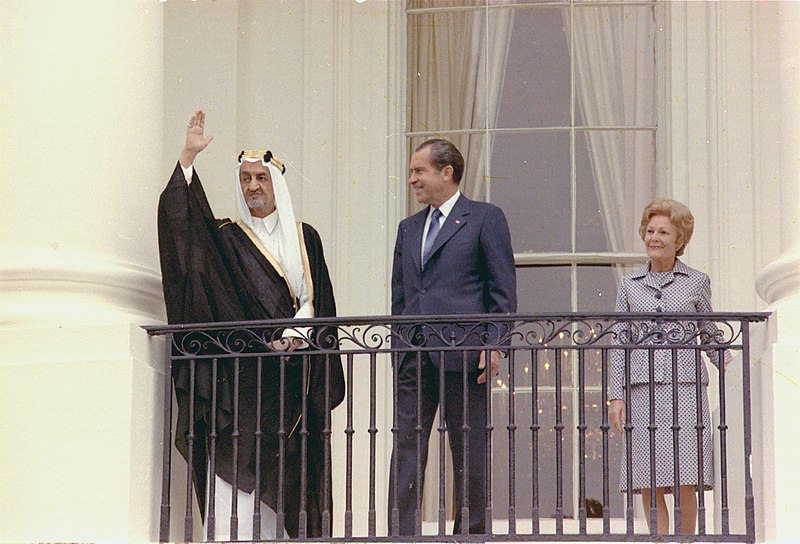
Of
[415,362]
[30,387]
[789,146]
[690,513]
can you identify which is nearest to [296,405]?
[415,362]

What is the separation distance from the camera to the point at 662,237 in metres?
7.71

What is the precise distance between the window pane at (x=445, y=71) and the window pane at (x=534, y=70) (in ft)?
0.32

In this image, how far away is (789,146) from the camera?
7.72 metres

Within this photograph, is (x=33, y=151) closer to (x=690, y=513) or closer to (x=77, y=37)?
(x=77, y=37)

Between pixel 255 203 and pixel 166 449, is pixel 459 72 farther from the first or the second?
pixel 166 449

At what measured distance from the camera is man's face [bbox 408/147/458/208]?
25.8 feet

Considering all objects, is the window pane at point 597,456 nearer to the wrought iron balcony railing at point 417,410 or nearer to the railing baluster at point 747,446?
the wrought iron balcony railing at point 417,410

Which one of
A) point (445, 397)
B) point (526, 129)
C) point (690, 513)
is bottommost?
point (690, 513)

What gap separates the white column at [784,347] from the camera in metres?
7.20

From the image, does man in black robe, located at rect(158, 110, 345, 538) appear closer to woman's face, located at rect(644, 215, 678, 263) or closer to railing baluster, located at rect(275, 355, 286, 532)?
railing baluster, located at rect(275, 355, 286, 532)

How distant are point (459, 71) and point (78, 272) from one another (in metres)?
2.84

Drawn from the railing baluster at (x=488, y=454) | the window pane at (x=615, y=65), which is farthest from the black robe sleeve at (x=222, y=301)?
the window pane at (x=615, y=65)

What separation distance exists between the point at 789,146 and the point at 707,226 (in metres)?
1.48

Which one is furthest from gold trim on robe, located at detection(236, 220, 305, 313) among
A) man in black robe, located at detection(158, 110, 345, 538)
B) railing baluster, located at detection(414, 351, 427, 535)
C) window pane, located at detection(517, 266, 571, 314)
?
window pane, located at detection(517, 266, 571, 314)
